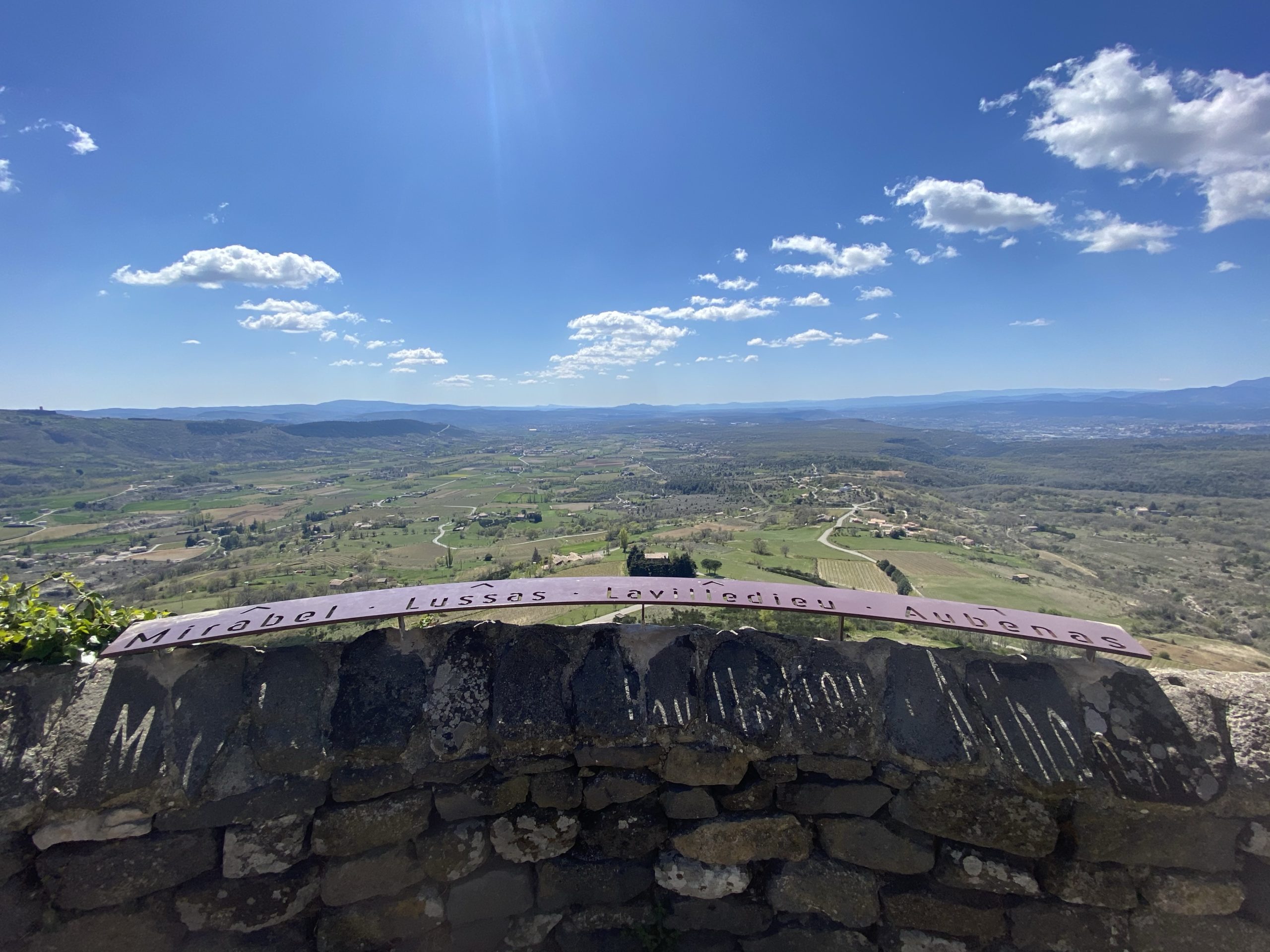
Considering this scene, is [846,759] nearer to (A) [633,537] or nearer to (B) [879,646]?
(B) [879,646]

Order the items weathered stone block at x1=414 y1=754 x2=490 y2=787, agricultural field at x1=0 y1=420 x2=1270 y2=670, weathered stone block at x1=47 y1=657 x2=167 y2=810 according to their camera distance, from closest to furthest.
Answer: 1. weathered stone block at x1=47 y1=657 x2=167 y2=810
2. weathered stone block at x1=414 y1=754 x2=490 y2=787
3. agricultural field at x1=0 y1=420 x2=1270 y2=670

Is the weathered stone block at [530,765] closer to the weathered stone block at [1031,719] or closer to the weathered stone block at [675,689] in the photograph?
the weathered stone block at [675,689]

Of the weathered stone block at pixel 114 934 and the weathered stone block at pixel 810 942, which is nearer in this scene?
the weathered stone block at pixel 114 934

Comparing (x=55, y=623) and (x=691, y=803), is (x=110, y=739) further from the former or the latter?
(x=691, y=803)

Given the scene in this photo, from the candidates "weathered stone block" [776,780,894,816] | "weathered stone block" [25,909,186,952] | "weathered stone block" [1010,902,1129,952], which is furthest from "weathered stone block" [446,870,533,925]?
"weathered stone block" [1010,902,1129,952]

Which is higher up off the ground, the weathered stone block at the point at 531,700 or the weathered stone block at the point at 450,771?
the weathered stone block at the point at 531,700

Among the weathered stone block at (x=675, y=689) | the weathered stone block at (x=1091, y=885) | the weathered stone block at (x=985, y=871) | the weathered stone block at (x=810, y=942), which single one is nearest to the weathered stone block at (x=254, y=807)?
the weathered stone block at (x=675, y=689)

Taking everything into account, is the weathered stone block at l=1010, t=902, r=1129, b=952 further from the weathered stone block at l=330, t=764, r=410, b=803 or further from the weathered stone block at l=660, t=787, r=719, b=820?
the weathered stone block at l=330, t=764, r=410, b=803
